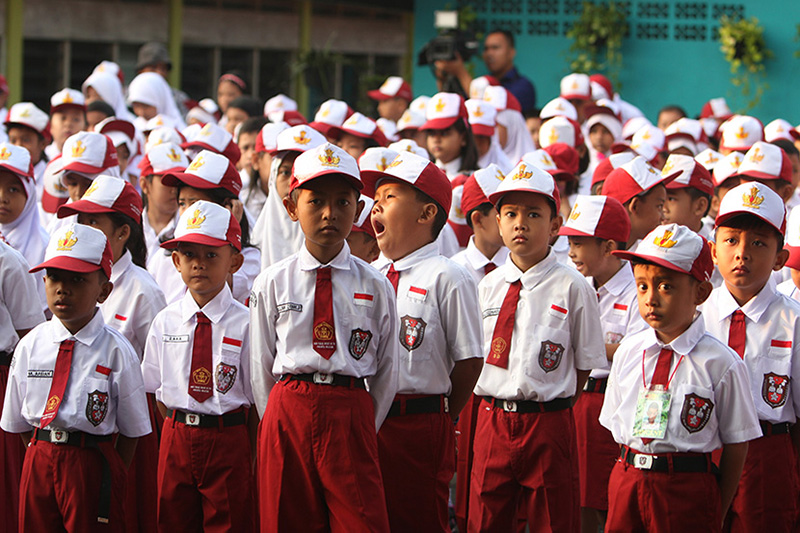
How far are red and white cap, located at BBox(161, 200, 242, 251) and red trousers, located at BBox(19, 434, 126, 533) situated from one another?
86cm

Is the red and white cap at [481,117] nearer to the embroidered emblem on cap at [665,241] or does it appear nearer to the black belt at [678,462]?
the embroidered emblem on cap at [665,241]

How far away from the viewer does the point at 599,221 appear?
4.64 metres

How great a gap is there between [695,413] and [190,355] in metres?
1.86

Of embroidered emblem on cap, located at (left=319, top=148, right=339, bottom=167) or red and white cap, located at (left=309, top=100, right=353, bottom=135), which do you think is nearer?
embroidered emblem on cap, located at (left=319, top=148, right=339, bottom=167)

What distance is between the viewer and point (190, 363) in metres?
4.05

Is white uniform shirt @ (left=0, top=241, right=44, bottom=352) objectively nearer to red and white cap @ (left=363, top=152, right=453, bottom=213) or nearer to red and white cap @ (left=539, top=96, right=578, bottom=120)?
red and white cap @ (left=363, top=152, right=453, bottom=213)

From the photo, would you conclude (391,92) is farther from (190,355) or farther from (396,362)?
(396,362)

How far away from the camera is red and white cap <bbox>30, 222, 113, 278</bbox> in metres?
3.86

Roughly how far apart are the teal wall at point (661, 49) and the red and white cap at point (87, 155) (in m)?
9.63

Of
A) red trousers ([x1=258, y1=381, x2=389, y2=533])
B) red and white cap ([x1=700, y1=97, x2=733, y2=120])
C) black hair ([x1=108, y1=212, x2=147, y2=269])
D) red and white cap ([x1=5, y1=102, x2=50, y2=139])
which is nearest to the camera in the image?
red trousers ([x1=258, y1=381, x2=389, y2=533])

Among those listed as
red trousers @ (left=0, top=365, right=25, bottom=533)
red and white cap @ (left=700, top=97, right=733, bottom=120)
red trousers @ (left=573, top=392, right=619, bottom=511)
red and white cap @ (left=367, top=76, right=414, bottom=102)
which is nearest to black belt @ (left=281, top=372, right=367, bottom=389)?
red trousers @ (left=573, top=392, right=619, bottom=511)

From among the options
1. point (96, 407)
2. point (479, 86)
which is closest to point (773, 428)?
point (96, 407)

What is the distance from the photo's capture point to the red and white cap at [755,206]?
4.05 m

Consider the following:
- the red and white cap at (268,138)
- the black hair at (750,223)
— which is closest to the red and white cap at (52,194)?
the red and white cap at (268,138)
